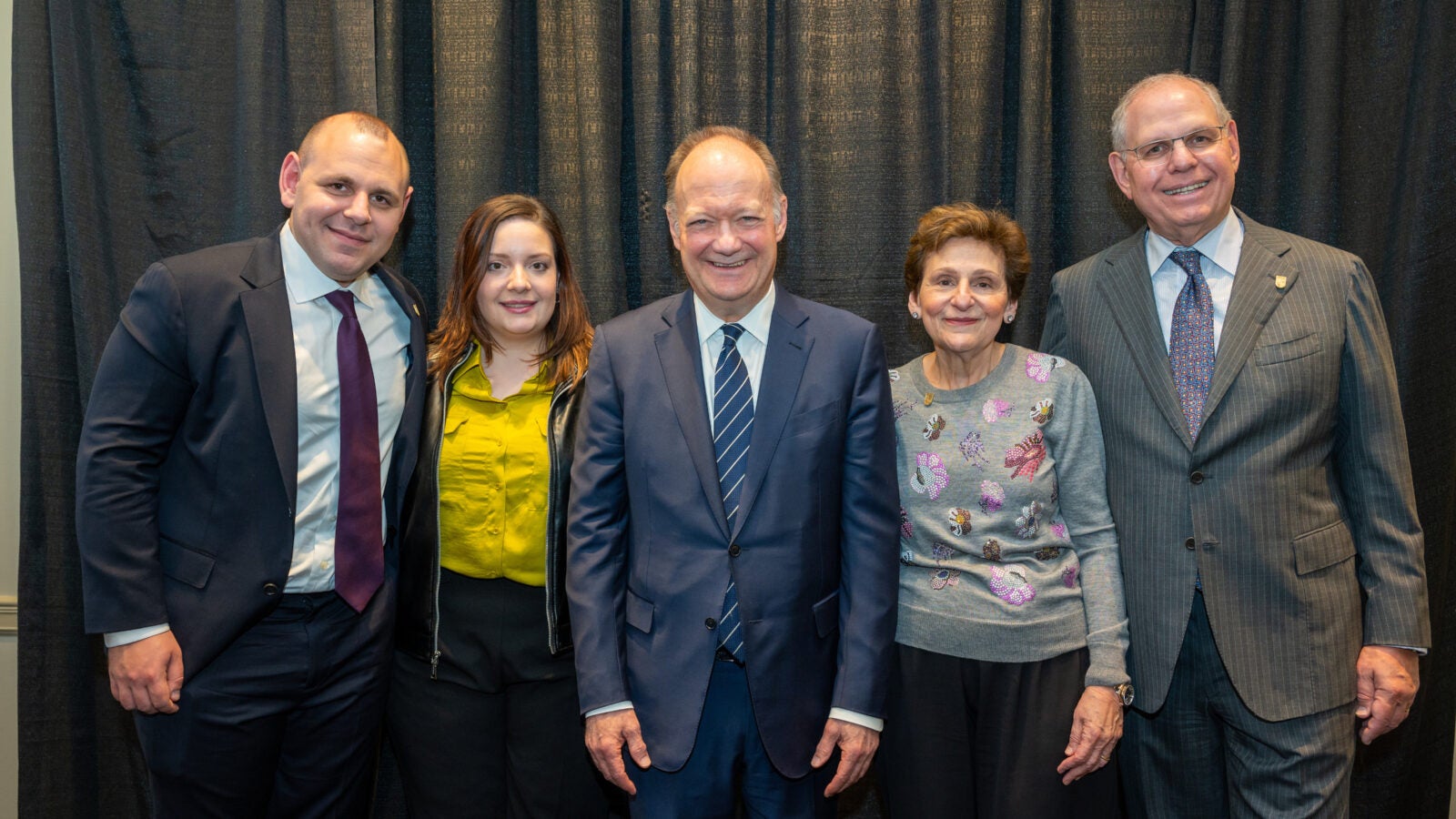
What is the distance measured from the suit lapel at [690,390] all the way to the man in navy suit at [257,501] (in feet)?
2.10

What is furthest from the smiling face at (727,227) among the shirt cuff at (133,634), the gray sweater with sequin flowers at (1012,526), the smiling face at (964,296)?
the shirt cuff at (133,634)

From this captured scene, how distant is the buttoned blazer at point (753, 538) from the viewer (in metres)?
1.65

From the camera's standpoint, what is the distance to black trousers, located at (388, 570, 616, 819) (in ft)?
6.32

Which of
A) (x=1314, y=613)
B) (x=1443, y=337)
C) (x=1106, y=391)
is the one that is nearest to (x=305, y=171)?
(x=1106, y=391)

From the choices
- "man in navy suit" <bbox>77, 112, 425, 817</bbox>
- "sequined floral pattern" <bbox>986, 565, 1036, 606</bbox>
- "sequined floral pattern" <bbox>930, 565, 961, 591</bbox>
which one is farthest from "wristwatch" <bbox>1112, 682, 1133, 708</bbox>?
"man in navy suit" <bbox>77, 112, 425, 817</bbox>

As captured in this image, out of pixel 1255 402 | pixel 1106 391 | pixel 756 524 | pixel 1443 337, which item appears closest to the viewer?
pixel 756 524

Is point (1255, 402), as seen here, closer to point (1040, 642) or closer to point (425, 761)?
point (1040, 642)

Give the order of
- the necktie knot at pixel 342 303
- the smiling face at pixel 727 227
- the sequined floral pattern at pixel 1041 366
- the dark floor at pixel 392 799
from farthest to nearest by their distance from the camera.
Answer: the dark floor at pixel 392 799 < the necktie knot at pixel 342 303 < the sequined floral pattern at pixel 1041 366 < the smiling face at pixel 727 227

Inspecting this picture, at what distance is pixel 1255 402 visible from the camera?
1.77 metres

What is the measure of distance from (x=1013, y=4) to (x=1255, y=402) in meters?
1.39

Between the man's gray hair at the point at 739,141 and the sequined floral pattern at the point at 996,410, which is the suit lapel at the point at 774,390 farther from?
the sequined floral pattern at the point at 996,410

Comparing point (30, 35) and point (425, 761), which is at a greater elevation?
point (30, 35)

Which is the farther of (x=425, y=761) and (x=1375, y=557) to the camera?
(x=425, y=761)

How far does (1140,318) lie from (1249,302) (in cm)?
20
